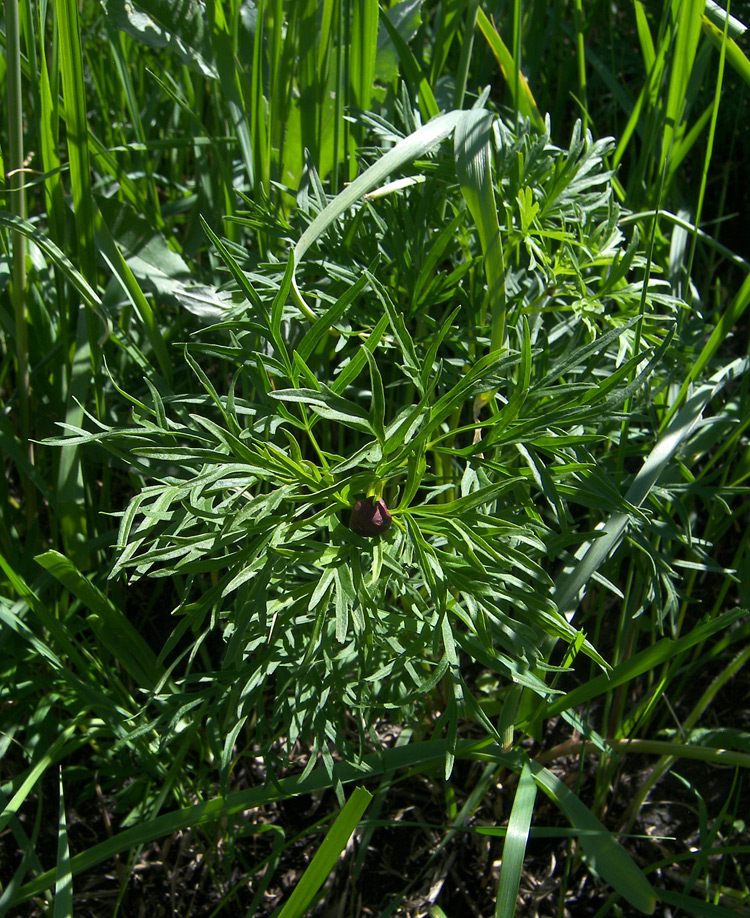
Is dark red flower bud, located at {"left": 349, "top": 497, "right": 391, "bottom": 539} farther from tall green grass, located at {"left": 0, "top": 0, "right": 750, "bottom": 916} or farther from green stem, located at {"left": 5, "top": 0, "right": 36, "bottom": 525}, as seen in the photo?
green stem, located at {"left": 5, "top": 0, "right": 36, "bottom": 525}

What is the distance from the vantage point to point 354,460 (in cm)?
71

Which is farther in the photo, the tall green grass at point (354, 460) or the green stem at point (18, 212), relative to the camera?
the green stem at point (18, 212)

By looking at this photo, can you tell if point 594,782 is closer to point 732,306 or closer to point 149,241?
point 732,306

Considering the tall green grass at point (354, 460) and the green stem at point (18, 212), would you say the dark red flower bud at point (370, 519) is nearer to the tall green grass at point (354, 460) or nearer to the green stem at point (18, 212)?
the tall green grass at point (354, 460)

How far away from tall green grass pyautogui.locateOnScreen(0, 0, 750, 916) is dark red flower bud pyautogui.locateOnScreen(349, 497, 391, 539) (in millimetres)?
17

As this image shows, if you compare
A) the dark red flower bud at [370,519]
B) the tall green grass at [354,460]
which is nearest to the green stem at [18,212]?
the tall green grass at [354,460]

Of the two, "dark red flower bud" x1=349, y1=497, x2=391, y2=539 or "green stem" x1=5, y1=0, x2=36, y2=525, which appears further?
"green stem" x1=5, y1=0, x2=36, y2=525

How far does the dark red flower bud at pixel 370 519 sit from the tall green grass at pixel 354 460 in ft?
0.05

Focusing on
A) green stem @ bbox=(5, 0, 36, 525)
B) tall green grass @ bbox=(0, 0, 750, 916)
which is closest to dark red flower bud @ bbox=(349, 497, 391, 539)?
tall green grass @ bbox=(0, 0, 750, 916)

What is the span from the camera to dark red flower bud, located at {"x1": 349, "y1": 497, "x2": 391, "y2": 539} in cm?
74

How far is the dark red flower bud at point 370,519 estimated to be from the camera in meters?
0.74

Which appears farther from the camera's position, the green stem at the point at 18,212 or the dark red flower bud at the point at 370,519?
the green stem at the point at 18,212

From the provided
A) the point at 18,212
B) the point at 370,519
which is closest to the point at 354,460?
the point at 370,519

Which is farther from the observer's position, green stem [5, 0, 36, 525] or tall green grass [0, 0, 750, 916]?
green stem [5, 0, 36, 525]
